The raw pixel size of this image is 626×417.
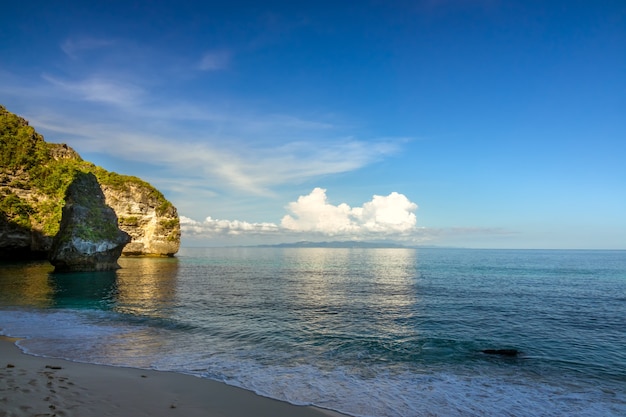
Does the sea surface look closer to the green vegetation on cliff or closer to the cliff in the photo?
the cliff

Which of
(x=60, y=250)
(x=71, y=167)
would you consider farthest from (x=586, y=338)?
(x=71, y=167)

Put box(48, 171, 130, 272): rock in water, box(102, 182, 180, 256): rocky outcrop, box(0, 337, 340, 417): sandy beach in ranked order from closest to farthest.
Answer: box(0, 337, 340, 417): sandy beach < box(48, 171, 130, 272): rock in water < box(102, 182, 180, 256): rocky outcrop

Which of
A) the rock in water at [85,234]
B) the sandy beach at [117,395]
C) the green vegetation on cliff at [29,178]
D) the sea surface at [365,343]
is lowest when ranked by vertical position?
the sea surface at [365,343]

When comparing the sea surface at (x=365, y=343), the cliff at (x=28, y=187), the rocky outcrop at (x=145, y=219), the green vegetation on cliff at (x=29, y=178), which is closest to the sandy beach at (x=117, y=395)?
the sea surface at (x=365, y=343)

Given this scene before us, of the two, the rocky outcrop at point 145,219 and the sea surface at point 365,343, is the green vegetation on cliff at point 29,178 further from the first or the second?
the sea surface at point 365,343

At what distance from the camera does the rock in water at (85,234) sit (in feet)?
189

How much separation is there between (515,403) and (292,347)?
33.4 ft

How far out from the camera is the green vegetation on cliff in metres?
76.6

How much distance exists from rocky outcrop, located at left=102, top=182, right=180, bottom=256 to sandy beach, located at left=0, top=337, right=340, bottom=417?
106745 mm

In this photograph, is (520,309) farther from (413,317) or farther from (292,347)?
(292,347)

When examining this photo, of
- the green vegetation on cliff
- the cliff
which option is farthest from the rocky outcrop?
the green vegetation on cliff

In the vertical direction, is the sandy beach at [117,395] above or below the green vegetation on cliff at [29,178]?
below

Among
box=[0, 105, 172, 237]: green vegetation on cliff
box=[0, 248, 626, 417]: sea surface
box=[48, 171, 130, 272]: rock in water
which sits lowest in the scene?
box=[0, 248, 626, 417]: sea surface

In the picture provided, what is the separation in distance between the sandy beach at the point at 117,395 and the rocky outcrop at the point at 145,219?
106745 mm
